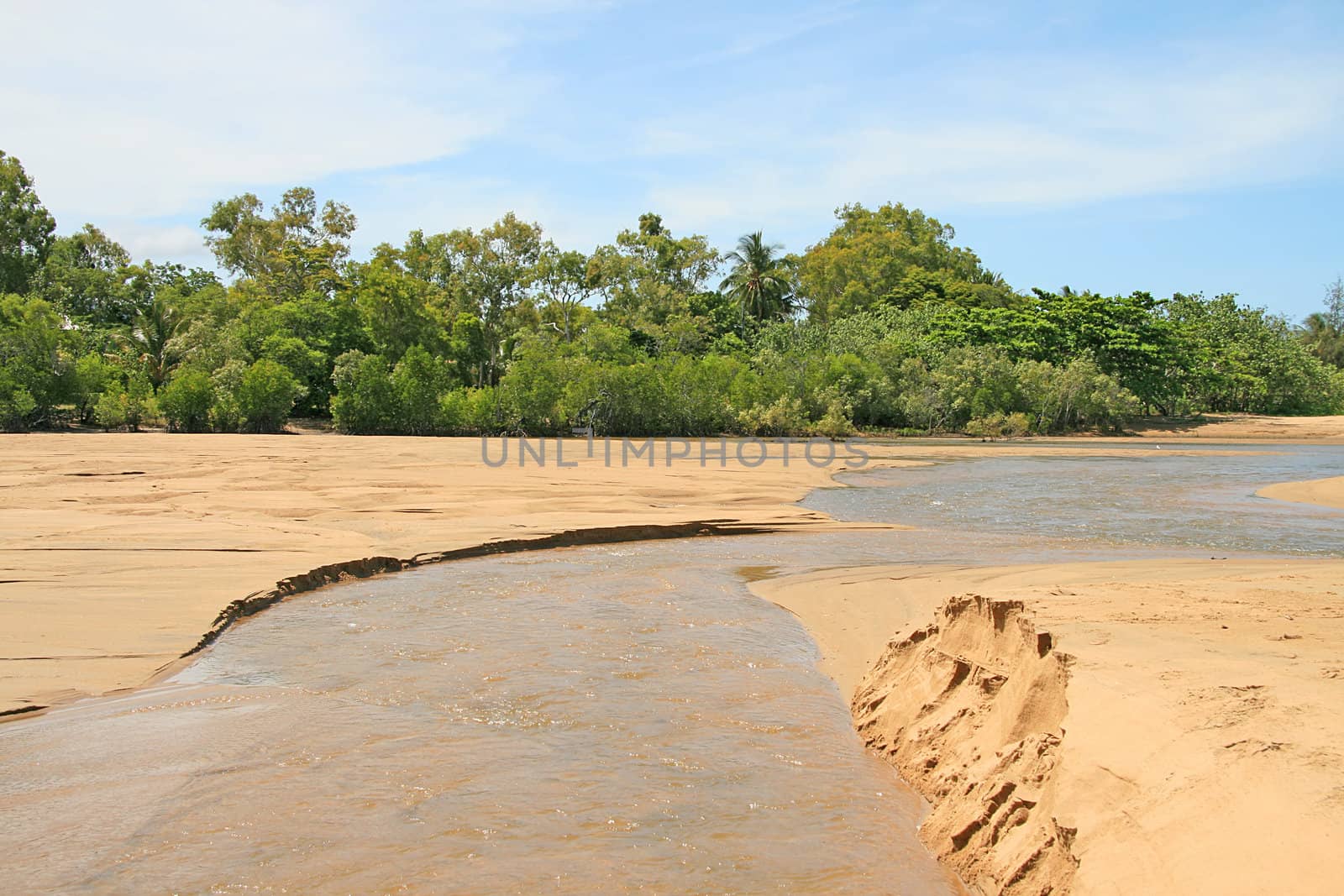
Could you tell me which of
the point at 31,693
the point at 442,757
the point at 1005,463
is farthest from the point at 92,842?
the point at 1005,463

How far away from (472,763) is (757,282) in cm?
5754

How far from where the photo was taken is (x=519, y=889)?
11.3 feet

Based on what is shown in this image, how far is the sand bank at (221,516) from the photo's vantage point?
6.17 m

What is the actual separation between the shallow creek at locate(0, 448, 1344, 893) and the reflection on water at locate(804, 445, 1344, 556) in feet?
21.9

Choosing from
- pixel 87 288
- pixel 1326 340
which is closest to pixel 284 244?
pixel 87 288

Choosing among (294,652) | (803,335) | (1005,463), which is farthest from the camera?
(803,335)

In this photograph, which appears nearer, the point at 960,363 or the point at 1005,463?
the point at 1005,463

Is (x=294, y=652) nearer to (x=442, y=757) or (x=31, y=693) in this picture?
(x=31, y=693)

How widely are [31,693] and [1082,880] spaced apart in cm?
522

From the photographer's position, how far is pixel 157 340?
3853 cm

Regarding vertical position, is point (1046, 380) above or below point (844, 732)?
above

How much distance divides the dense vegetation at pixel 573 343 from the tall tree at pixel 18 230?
10cm

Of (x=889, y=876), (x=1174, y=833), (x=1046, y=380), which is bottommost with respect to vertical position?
(x=889, y=876)

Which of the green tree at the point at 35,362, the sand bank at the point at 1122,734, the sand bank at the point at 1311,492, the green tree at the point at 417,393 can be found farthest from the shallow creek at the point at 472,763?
the green tree at the point at 35,362
